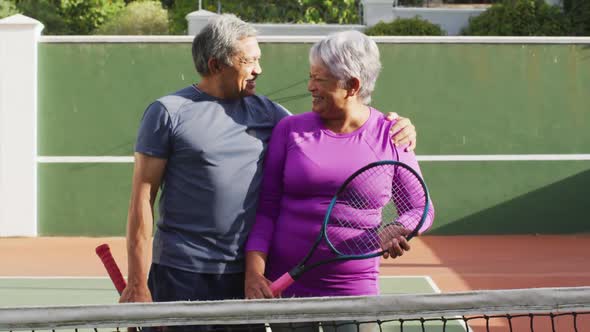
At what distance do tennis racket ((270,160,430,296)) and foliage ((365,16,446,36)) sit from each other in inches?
550

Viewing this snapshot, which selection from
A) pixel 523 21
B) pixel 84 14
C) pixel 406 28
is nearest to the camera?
pixel 406 28

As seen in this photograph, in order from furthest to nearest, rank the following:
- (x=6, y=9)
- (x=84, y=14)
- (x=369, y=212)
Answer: (x=84, y=14), (x=6, y=9), (x=369, y=212)

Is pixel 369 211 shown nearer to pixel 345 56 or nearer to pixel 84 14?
pixel 345 56

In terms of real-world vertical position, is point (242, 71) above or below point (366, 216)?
above

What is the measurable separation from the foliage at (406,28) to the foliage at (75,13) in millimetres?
8255

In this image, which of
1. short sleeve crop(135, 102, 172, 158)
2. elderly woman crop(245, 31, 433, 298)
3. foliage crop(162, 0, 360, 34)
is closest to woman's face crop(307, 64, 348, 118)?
elderly woman crop(245, 31, 433, 298)

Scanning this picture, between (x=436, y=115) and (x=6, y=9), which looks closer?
(x=436, y=115)

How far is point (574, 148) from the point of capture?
38.1ft

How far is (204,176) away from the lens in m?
3.15

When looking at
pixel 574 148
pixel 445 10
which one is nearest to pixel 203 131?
pixel 574 148

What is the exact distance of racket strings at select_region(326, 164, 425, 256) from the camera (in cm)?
308

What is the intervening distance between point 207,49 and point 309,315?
0.96 m

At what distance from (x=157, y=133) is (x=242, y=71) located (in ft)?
1.13

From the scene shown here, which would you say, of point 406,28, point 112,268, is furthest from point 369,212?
point 406,28
